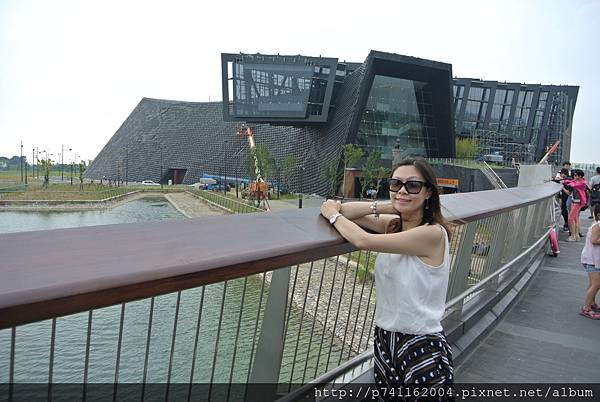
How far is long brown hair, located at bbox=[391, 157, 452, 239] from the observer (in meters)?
1.88

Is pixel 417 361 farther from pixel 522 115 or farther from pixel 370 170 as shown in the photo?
pixel 522 115

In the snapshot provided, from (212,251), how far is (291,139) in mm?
57028

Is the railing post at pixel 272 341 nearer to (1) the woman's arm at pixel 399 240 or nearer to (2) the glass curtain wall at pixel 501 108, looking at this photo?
(1) the woman's arm at pixel 399 240

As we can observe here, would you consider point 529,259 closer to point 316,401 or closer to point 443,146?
point 316,401

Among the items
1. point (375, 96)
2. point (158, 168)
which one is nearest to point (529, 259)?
point (375, 96)

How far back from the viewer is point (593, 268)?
166 inches

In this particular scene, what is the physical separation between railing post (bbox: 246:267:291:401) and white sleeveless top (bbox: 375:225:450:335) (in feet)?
1.33

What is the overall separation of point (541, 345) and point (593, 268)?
4.17 feet

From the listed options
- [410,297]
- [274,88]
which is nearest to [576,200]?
[410,297]

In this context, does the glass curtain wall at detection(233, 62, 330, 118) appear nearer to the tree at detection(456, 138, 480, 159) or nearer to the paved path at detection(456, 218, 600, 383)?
the tree at detection(456, 138, 480, 159)

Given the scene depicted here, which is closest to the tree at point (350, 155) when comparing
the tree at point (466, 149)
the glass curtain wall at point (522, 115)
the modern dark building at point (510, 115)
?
the tree at point (466, 149)

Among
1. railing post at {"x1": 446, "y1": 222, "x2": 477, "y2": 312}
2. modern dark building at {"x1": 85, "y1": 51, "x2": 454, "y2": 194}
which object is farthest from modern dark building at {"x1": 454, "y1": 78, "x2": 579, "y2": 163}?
railing post at {"x1": 446, "y1": 222, "x2": 477, "y2": 312}

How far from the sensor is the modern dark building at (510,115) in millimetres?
64438

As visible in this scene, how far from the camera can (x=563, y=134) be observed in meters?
73.4
